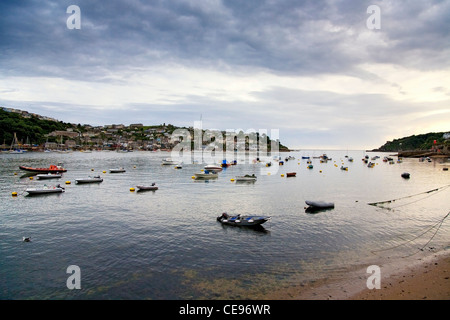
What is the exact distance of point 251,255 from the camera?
20.3 m

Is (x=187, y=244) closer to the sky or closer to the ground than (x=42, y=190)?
closer to the ground

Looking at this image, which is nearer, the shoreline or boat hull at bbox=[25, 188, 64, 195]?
the shoreline

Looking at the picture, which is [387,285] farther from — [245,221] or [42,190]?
[42,190]

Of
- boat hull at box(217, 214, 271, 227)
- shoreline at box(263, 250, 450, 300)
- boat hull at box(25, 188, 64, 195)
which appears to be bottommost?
shoreline at box(263, 250, 450, 300)

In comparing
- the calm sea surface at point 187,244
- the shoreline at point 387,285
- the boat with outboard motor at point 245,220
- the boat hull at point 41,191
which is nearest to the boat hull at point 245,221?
the boat with outboard motor at point 245,220

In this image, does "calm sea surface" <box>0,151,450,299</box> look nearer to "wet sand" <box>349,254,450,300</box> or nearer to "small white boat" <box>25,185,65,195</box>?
"small white boat" <box>25,185,65,195</box>

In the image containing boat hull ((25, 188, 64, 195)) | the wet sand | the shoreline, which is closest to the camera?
the wet sand

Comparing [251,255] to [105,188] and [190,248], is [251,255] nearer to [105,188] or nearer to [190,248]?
[190,248]

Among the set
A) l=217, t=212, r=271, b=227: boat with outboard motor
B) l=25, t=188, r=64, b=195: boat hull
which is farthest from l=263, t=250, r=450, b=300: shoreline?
l=25, t=188, r=64, b=195: boat hull

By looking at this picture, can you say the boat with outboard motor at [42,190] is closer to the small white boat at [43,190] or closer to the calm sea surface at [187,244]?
the small white boat at [43,190]

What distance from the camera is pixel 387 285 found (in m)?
15.4

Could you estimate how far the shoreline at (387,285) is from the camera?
1416cm

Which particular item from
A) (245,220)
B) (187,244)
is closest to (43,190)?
(187,244)

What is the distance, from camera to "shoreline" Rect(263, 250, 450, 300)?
1416cm
